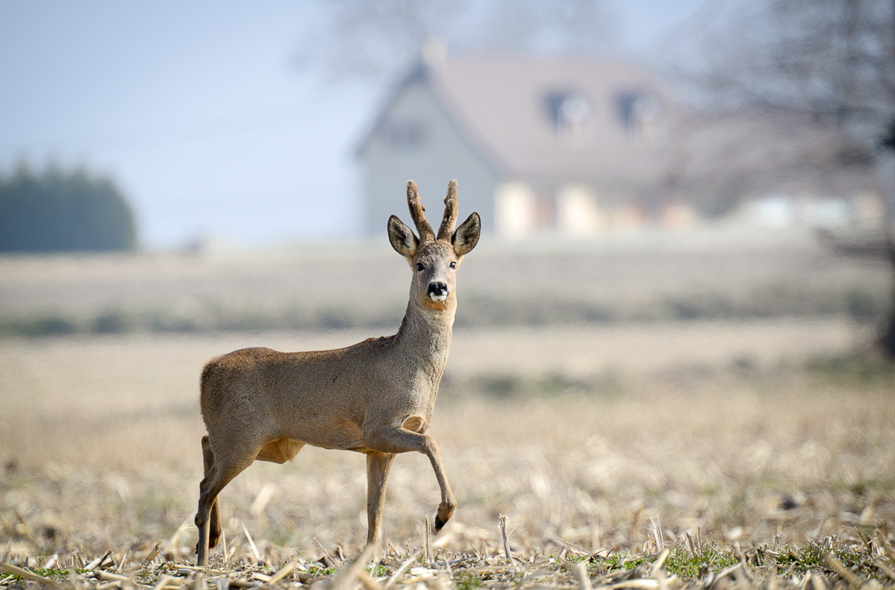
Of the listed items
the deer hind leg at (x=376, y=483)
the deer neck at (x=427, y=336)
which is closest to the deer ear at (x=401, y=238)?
the deer neck at (x=427, y=336)

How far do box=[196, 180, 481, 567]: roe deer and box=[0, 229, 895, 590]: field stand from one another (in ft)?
2.08

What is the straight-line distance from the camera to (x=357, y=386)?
3807 mm

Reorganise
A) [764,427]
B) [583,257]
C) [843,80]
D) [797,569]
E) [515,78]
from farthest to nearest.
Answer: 1. [515,78]
2. [583,257]
3. [843,80]
4. [764,427]
5. [797,569]

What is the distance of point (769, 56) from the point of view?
1561 centimetres

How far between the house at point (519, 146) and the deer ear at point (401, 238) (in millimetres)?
26406

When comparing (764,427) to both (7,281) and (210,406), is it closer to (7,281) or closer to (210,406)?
(210,406)

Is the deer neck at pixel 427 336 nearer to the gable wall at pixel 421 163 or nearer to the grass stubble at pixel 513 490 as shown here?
the grass stubble at pixel 513 490

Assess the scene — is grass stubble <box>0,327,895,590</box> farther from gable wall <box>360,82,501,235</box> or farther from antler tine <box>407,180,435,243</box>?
gable wall <box>360,82,501,235</box>

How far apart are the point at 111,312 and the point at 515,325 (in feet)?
34.3

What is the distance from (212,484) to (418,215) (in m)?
1.63

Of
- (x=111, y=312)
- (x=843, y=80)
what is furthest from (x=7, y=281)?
(x=843, y=80)

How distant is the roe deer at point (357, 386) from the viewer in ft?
12.3

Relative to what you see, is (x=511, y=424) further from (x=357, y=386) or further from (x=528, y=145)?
(x=528, y=145)

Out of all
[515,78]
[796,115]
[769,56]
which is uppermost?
[515,78]
